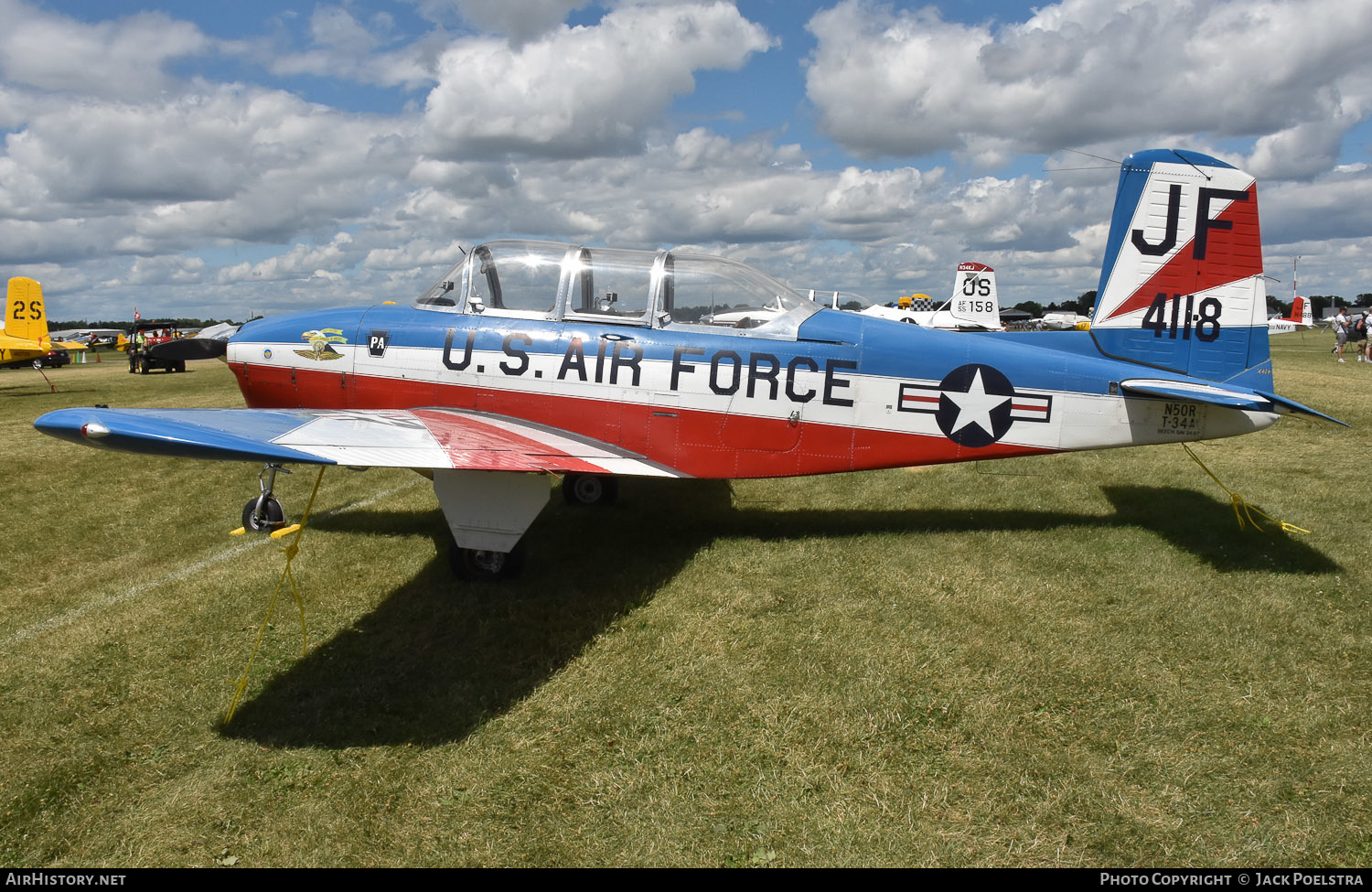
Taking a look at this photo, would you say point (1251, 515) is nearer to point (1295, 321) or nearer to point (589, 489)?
point (589, 489)

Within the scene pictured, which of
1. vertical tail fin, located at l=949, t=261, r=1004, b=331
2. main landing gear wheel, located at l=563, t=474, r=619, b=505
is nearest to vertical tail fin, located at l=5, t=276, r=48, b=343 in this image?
main landing gear wheel, located at l=563, t=474, r=619, b=505

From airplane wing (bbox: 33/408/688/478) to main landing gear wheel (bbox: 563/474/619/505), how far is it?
1653 mm

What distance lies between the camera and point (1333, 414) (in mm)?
10484

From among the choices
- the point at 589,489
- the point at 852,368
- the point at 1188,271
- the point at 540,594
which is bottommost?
the point at 540,594

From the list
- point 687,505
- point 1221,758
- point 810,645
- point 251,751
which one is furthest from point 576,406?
point 1221,758

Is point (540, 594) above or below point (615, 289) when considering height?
below

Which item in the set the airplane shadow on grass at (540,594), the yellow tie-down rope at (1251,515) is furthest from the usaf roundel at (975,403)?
the yellow tie-down rope at (1251,515)

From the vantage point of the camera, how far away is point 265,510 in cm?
554

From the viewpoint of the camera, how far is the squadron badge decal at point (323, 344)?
608cm

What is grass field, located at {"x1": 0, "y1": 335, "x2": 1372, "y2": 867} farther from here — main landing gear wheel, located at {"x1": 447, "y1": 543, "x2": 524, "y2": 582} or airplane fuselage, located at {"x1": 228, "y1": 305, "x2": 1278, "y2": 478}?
airplane fuselage, located at {"x1": 228, "y1": 305, "x2": 1278, "y2": 478}

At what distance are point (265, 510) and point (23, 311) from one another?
2284 cm

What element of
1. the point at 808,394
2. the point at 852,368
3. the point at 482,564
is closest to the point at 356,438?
the point at 482,564

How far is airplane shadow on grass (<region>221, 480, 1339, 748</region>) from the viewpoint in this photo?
12.1 feet

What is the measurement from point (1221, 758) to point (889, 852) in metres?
1.66
